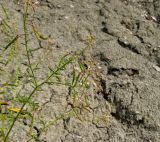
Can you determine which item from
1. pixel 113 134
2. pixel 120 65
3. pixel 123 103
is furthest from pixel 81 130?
pixel 120 65

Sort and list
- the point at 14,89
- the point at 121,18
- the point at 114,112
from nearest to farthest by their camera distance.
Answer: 1. the point at 14,89
2. the point at 114,112
3. the point at 121,18

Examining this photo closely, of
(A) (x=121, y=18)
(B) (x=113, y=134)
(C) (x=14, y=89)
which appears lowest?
(B) (x=113, y=134)

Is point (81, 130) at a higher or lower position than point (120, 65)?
lower

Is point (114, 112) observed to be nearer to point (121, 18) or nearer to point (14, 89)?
point (14, 89)

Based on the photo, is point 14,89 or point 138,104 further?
point 138,104

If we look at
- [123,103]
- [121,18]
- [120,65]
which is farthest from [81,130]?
[121,18]

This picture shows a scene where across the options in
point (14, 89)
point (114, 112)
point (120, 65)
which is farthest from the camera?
point (120, 65)
